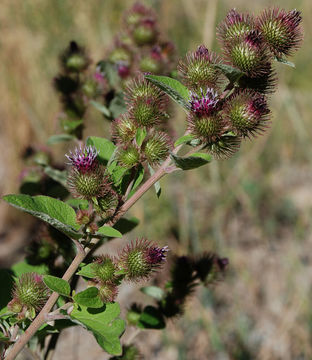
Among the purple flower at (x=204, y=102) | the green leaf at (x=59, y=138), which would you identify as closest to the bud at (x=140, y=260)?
the purple flower at (x=204, y=102)

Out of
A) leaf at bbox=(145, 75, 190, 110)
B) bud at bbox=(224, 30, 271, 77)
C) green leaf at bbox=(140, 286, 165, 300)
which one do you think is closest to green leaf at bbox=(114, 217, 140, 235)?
green leaf at bbox=(140, 286, 165, 300)

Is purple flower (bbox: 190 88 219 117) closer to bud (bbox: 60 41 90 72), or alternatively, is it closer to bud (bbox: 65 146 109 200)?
bud (bbox: 65 146 109 200)

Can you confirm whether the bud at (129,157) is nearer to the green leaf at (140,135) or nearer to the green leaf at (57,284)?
the green leaf at (140,135)

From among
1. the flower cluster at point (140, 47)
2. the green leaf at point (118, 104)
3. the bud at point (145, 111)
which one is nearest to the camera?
the bud at point (145, 111)

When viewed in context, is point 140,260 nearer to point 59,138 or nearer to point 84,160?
point 84,160

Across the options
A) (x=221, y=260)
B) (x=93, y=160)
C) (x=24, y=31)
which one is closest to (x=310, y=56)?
(x=24, y=31)

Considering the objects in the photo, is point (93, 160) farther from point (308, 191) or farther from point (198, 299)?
point (308, 191)

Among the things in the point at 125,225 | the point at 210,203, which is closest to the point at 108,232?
the point at 125,225
